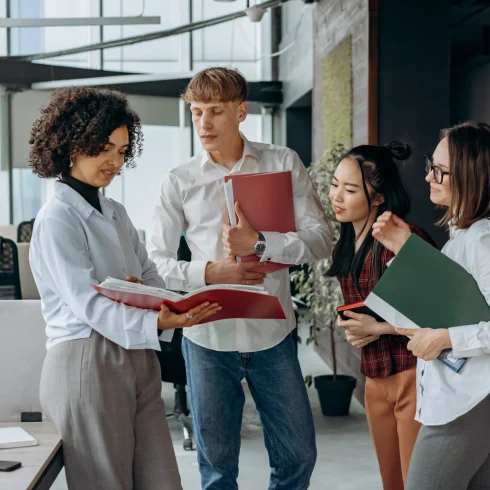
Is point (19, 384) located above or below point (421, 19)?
below

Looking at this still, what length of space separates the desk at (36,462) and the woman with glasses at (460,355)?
2.65 feet

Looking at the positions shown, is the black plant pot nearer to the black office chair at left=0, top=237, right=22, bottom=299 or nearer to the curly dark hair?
the black office chair at left=0, top=237, right=22, bottom=299

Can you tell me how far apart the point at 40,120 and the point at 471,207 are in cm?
109

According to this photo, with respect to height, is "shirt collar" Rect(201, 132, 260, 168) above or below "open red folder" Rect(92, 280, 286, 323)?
above

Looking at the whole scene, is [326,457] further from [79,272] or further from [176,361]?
[79,272]

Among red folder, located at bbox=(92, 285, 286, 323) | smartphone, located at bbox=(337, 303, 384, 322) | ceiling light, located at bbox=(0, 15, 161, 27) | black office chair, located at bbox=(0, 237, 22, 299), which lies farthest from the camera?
ceiling light, located at bbox=(0, 15, 161, 27)

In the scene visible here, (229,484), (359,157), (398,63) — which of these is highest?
(398,63)

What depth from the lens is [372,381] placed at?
255 cm

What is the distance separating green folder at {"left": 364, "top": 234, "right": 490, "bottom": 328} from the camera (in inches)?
71.8

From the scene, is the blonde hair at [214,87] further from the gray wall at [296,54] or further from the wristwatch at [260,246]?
the gray wall at [296,54]

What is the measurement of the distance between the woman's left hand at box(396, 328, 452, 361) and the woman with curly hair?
0.51 m

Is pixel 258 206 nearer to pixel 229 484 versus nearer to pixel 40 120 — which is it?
pixel 40 120

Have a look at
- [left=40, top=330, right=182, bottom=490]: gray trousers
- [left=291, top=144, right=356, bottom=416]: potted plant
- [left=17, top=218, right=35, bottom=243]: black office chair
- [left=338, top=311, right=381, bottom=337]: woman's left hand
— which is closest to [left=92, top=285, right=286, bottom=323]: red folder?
[left=40, top=330, right=182, bottom=490]: gray trousers

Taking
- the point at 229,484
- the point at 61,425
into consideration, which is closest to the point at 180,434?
the point at 229,484
